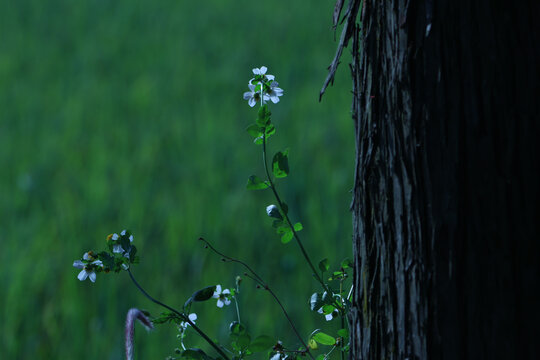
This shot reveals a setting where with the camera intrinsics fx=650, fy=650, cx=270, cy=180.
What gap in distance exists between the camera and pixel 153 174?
3707 mm

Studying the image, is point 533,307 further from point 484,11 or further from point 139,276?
point 139,276

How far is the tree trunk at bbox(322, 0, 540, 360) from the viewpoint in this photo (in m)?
0.91

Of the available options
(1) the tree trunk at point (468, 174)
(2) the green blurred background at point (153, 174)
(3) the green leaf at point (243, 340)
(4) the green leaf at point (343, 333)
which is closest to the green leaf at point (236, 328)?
(3) the green leaf at point (243, 340)

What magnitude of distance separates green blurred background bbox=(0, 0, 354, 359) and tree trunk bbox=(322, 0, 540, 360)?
144cm

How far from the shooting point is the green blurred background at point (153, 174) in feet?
8.24

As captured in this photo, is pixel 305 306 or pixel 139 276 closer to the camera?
pixel 305 306

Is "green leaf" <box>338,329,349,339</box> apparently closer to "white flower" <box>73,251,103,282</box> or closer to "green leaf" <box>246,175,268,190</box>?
"green leaf" <box>246,175,268,190</box>

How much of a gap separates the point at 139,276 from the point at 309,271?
0.72 m

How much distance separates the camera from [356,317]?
1.08m

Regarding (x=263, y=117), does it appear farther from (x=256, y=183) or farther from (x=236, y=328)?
(x=236, y=328)

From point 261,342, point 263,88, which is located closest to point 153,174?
point 263,88

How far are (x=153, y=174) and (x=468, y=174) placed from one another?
9.67 feet

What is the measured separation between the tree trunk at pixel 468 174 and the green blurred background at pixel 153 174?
144cm

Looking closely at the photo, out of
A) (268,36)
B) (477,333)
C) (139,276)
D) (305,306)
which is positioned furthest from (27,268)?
(268,36)
